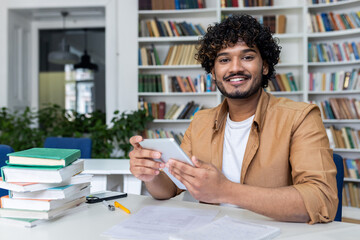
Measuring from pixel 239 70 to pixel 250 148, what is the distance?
348 millimetres

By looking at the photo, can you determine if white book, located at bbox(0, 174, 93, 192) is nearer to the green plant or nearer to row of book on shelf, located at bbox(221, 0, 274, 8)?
the green plant

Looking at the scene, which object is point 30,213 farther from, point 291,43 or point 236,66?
point 291,43

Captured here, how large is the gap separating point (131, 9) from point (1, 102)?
2143 mm

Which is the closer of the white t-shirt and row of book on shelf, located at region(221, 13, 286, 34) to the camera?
the white t-shirt

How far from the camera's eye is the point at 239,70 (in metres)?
1.51

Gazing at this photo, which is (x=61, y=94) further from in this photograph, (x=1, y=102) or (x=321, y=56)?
(x=321, y=56)

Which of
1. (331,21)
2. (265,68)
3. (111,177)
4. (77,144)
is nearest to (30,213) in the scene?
(265,68)

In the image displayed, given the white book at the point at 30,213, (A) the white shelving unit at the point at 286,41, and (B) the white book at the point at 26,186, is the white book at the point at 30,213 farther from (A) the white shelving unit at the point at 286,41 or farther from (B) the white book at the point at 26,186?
(A) the white shelving unit at the point at 286,41

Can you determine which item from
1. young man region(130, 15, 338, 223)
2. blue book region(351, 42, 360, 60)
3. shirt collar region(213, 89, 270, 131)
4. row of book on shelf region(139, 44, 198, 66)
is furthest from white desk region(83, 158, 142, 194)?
blue book region(351, 42, 360, 60)

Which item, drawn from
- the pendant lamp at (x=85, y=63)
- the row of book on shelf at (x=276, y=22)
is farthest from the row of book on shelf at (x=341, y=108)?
the pendant lamp at (x=85, y=63)

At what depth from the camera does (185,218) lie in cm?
111

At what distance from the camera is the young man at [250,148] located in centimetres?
107

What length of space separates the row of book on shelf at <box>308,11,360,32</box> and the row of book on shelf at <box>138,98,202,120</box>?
5.54ft

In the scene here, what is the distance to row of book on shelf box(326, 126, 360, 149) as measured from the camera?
400 centimetres
